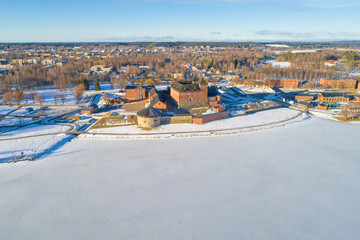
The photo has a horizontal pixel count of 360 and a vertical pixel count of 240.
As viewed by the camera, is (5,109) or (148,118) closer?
(148,118)

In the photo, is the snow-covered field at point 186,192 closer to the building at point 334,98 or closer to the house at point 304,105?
the house at point 304,105

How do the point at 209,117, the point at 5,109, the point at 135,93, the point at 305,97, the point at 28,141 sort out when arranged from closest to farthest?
the point at 28,141 < the point at 209,117 < the point at 5,109 < the point at 135,93 < the point at 305,97

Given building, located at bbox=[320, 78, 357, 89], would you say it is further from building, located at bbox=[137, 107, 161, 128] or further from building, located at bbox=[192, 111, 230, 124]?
building, located at bbox=[137, 107, 161, 128]

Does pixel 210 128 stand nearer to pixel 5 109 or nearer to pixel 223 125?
pixel 223 125

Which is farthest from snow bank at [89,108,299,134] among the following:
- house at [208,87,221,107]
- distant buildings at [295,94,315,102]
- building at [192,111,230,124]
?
distant buildings at [295,94,315,102]

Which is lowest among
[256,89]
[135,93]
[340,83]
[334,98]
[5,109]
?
[5,109]

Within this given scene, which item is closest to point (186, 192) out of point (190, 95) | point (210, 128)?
point (210, 128)
